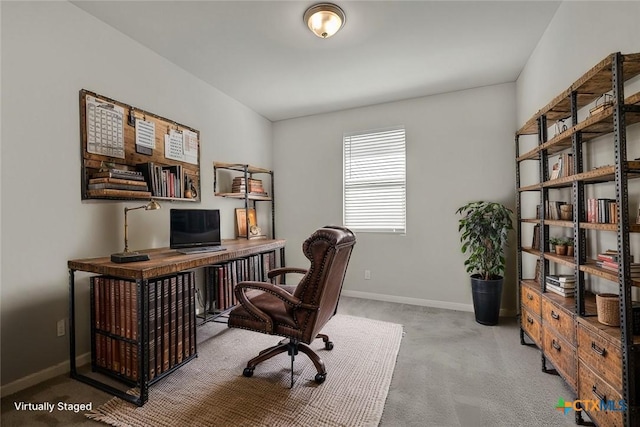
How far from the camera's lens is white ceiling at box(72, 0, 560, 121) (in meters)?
2.10

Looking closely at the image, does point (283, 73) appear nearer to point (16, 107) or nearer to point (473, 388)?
point (16, 107)

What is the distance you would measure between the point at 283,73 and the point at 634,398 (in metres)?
3.41

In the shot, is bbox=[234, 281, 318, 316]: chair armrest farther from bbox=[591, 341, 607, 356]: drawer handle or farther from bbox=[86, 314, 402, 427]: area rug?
bbox=[591, 341, 607, 356]: drawer handle

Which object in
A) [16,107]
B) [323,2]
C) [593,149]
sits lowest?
[593,149]

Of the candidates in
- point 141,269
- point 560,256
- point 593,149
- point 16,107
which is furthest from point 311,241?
point 16,107

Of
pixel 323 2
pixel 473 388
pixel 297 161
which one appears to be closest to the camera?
pixel 473 388

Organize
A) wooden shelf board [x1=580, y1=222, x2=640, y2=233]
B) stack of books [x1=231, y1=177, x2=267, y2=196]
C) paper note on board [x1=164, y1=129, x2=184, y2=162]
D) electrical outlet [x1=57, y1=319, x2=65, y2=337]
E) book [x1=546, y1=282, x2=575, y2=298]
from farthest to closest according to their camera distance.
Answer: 1. stack of books [x1=231, y1=177, x2=267, y2=196]
2. paper note on board [x1=164, y1=129, x2=184, y2=162]
3. electrical outlet [x1=57, y1=319, x2=65, y2=337]
4. book [x1=546, y1=282, x2=575, y2=298]
5. wooden shelf board [x1=580, y1=222, x2=640, y2=233]

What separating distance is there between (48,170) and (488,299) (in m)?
3.87

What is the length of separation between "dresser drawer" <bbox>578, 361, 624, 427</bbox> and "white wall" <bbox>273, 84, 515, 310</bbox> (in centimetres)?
186

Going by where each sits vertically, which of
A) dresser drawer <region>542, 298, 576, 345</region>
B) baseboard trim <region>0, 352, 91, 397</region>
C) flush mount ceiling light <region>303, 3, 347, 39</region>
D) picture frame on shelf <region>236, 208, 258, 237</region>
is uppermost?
flush mount ceiling light <region>303, 3, 347, 39</region>

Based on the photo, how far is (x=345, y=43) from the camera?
250 cm

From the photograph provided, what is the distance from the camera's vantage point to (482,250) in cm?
289

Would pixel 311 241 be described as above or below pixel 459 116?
below

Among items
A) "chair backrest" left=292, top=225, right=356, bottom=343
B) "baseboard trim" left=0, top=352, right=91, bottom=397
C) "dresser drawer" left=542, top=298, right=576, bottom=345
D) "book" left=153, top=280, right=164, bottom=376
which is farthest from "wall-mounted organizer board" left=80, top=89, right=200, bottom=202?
"dresser drawer" left=542, top=298, right=576, bottom=345
